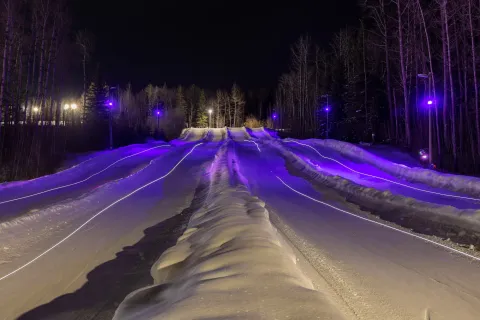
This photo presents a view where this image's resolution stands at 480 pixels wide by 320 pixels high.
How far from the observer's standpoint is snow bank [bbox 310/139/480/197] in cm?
2203

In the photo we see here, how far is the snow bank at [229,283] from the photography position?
4.85 metres

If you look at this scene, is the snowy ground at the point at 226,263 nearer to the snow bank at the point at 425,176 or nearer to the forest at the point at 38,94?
the snow bank at the point at 425,176

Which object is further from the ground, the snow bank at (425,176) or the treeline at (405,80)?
the treeline at (405,80)

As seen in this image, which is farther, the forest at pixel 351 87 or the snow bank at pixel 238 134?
the snow bank at pixel 238 134

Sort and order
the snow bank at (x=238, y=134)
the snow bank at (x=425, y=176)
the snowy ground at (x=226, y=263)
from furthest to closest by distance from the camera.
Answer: the snow bank at (x=238, y=134)
the snow bank at (x=425, y=176)
the snowy ground at (x=226, y=263)

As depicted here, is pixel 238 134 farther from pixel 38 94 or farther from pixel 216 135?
pixel 38 94

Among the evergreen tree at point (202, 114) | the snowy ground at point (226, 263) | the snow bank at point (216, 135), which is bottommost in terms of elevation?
the snowy ground at point (226, 263)

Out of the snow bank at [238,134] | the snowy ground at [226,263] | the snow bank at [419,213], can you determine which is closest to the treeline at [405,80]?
the snow bank at [238,134]

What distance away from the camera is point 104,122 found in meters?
58.2

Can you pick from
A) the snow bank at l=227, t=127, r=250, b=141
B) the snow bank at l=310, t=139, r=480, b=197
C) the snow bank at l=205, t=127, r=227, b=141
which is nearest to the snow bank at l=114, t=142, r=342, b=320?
the snow bank at l=310, t=139, r=480, b=197

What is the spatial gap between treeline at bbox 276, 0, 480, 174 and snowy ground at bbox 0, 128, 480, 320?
1691 cm

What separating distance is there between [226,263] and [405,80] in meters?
37.8

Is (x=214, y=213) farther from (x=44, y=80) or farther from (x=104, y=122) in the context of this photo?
(x=104, y=122)

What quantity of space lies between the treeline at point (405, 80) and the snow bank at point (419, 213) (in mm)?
13167
